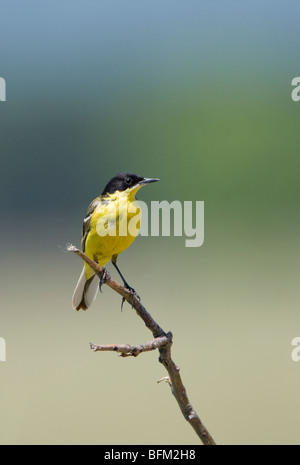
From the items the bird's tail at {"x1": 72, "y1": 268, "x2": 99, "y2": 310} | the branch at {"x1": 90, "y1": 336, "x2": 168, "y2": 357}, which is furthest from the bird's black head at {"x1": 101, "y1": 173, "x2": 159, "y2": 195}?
the branch at {"x1": 90, "y1": 336, "x2": 168, "y2": 357}

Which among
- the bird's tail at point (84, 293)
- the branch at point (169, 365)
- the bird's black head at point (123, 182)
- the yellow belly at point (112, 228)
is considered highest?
the bird's black head at point (123, 182)

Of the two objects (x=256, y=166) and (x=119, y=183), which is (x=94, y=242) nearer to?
(x=119, y=183)

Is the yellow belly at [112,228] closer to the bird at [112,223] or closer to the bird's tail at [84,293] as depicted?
the bird at [112,223]

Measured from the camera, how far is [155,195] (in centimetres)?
1548

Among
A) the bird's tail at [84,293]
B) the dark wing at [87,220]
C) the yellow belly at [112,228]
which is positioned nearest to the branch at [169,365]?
the yellow belly at [112,228]

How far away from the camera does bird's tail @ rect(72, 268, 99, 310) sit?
3.37 meters

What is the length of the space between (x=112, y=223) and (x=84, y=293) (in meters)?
0.46

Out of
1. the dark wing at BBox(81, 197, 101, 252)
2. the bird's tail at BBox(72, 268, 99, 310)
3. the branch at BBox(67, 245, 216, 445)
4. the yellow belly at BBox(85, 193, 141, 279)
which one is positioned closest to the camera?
the branch at BBox(67, 245, 216, 445)

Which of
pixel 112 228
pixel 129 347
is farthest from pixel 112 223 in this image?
pixel 129 347

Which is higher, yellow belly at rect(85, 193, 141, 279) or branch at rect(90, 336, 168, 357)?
yellow belly at rect(85, 193, 141, 279)

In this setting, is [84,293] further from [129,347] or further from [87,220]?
[129,347]

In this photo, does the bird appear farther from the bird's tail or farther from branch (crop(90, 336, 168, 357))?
branch (crop(90, 336, 168, 357))

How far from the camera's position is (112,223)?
10.2 feet

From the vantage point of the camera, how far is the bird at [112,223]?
10.1 feet
